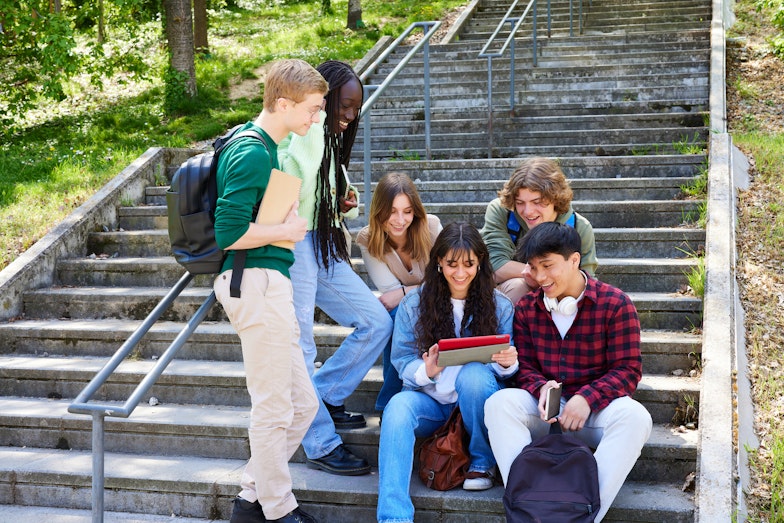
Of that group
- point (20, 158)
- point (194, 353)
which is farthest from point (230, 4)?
point (194, 353)

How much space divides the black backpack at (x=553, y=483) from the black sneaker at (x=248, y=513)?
93 centimetres

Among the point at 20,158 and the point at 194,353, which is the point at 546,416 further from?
the point at 20,158

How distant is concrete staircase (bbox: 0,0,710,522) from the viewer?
3.65 metres

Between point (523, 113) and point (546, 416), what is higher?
point (523, 113)

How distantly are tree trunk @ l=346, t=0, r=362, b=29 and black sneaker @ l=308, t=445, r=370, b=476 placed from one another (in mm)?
11149

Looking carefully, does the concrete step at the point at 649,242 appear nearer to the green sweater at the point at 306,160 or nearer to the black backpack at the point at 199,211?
the green sweater at the point at 306,160

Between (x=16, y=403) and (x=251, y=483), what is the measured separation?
197 centimetres

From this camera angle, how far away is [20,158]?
8.40 meters

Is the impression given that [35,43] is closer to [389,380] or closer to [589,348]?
[389,380]

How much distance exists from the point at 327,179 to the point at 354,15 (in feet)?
36.1

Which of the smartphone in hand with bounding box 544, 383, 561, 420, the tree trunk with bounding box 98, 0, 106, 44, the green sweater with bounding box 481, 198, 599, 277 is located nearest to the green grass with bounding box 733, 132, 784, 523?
the smartphone in hand with bounding box 544, 383, 561, 420

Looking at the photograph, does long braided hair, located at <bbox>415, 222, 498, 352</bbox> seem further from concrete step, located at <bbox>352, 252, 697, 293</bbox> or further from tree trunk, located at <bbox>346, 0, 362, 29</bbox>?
tree trunk, located at <bbox>346, 0, 362, 29</bbox>

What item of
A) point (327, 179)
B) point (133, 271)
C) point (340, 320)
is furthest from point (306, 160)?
point (133, 271)

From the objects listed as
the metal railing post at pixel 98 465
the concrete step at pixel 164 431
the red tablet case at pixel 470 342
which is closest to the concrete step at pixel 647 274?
the concrete step at pixel 164 431
